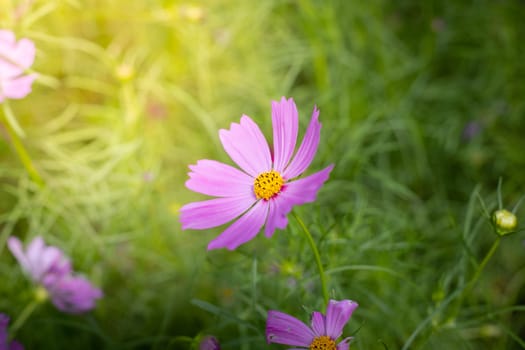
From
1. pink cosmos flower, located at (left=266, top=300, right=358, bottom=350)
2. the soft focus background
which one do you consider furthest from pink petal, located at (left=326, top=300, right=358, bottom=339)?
the soft focus background

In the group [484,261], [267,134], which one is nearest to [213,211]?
[484,261]

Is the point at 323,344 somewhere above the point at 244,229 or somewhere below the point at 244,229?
below

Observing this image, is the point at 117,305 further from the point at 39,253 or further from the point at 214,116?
the point at 214,116

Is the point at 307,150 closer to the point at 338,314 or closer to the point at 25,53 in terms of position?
the point at 338,314

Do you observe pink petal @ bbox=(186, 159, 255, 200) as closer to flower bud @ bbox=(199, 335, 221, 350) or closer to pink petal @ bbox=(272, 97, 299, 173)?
pink petal @ bbox=(272, 97, 299, 173)

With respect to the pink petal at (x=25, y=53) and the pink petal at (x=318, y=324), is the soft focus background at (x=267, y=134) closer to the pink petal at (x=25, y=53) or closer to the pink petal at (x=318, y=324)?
the pink petal at (x=25, y=53)

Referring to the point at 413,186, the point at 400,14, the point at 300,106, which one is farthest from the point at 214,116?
the point at 400,14
